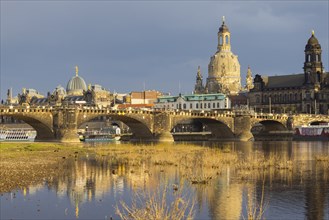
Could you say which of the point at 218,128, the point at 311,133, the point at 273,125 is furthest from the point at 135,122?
the point at 273,125

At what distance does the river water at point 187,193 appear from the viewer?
84.1ft

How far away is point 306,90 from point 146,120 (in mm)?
83667

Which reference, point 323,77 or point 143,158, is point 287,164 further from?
point 323,77

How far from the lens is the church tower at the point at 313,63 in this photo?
593 ft

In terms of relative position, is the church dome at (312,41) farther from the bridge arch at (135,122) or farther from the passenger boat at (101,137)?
the bridge arch at (135,122)

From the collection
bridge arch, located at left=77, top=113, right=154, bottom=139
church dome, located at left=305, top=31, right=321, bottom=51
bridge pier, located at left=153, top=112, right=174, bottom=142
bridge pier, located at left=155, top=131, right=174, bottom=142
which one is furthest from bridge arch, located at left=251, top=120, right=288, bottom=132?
church dome, located at left=305, top=31, right=321, bottom=51

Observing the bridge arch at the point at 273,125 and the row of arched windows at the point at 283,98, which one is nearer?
the bridge arch at the point at 273,125

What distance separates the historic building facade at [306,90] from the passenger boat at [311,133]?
38.2 meters

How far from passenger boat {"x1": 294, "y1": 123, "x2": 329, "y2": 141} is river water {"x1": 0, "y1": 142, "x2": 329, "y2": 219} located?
92202 millimetres

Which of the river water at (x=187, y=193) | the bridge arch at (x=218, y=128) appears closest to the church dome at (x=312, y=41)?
the bridge arch at (x=218, y=128)

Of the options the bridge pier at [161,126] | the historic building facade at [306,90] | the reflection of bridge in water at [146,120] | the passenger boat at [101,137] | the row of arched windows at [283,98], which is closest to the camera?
the reflection of bridge in water at [146,120]

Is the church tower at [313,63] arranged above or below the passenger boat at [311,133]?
above

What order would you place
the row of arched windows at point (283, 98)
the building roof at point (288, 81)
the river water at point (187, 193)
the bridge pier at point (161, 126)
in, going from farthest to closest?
1. the building roof at point (288, 81)
2. the row of arched windows at point (283, 98)
3. the bridge pier at point (161, 126)
4. the river water at point (187, 193)

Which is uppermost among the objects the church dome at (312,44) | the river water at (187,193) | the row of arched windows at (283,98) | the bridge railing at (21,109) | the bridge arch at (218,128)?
the church dome at (312,44)
